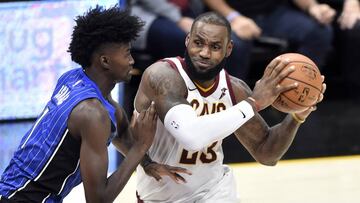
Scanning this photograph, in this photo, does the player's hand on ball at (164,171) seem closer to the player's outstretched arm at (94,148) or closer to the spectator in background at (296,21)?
the player's outstretched arm at (94,148)

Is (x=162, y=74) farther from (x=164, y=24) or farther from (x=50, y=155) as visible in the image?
(x=164, y=24)

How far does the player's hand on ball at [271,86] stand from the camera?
4.30 m

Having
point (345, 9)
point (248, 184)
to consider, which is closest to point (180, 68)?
point (248, 184)

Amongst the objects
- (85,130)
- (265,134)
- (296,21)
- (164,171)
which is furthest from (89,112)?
(296,21)

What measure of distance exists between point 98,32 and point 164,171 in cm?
73

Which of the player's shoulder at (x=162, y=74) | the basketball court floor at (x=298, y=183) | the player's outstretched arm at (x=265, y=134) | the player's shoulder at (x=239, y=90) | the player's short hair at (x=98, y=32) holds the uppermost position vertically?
the player's short hair at (x=98, y=32)

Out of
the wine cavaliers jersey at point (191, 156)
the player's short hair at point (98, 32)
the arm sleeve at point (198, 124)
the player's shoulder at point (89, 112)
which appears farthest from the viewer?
the wine cavaliers jersey at point (191, 156)

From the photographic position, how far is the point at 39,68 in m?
6.38

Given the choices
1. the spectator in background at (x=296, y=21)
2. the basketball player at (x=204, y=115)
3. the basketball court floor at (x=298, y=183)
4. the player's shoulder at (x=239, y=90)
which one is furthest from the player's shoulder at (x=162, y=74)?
the spectator in background at (x=296, y=21)

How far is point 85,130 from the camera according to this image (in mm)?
3912

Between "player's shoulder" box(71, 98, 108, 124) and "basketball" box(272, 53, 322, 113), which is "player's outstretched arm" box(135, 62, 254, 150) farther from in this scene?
"player's shoulder" box(71, 98, 108, 124)

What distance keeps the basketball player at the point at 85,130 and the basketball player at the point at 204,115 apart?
22cm

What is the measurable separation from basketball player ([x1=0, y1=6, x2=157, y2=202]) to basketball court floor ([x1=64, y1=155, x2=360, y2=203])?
1.59 meters

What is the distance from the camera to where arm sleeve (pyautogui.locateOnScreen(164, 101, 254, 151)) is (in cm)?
420
